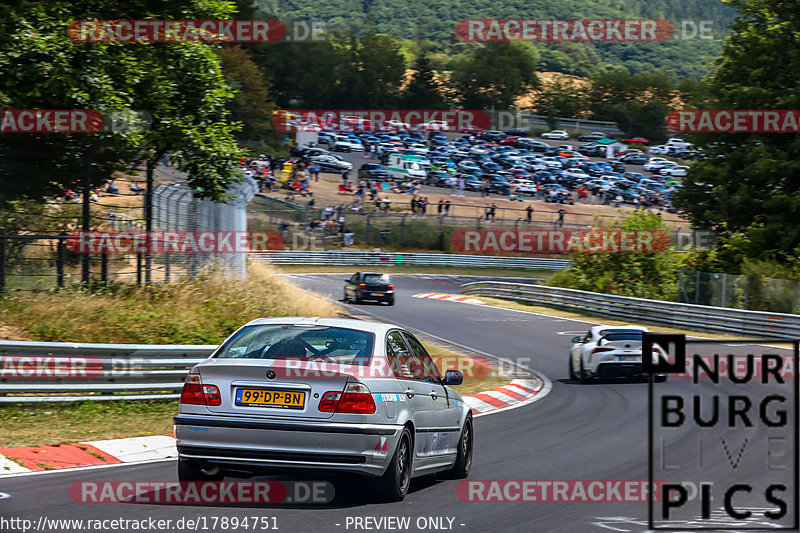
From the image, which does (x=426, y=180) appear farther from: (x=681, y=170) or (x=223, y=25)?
(x=223, y=25)

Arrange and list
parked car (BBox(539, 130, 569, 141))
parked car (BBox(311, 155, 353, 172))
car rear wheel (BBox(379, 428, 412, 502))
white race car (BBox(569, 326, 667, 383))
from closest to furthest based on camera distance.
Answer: car rear wheel (BBox(379, 428, 412, 502)) < white race car (BBox(569, 326, 667, 383)) < parked car (BBox(311, 155, 353, 172)) < parked car (BBox(539, 130, 569, 141))

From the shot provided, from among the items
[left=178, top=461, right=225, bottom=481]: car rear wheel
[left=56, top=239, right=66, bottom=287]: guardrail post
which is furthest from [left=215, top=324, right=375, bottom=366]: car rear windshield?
[left=56, top=239, right=66, bottom=287]: guardrail post

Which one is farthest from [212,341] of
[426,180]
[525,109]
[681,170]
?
[525,109]

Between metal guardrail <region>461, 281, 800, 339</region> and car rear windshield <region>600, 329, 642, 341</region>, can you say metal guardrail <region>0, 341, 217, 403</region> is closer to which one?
car rear windshield <region>600, 329, 642, 341</region>

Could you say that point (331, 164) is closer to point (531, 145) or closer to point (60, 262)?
point (531, 145)

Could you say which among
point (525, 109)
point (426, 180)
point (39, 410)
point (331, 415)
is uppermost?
point (525, 109)

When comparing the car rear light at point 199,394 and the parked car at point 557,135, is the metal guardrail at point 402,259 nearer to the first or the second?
the parked car at point 557,135

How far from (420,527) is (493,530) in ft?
1.64

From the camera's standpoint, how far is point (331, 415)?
280 inches

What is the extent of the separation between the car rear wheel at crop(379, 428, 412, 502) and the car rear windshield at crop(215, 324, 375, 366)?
0.71m

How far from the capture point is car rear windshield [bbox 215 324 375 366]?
7.59m

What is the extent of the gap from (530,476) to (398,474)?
230 cm

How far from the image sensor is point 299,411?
7113 millimetres

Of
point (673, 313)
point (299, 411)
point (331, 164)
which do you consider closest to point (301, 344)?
point (299, 411)
